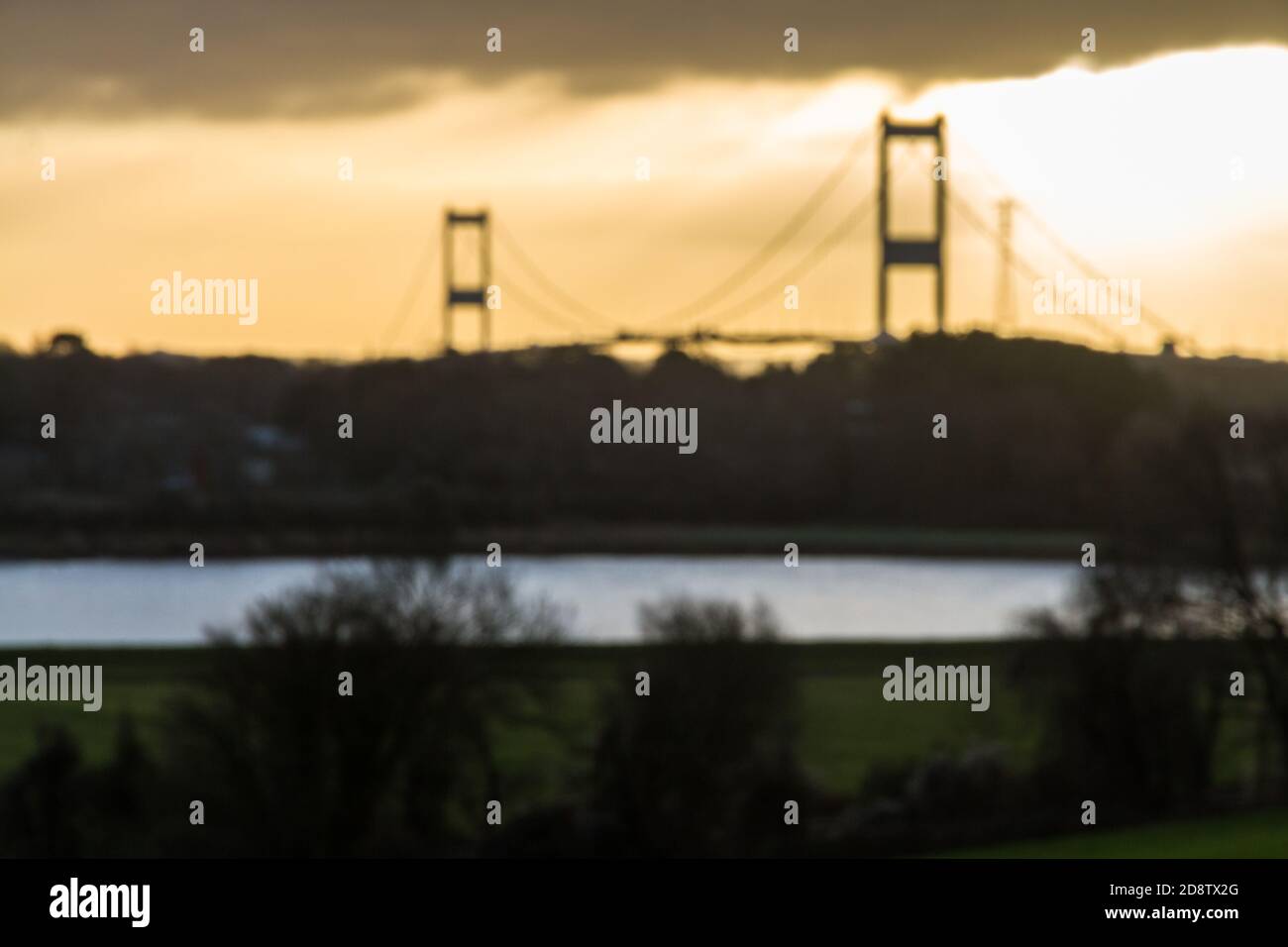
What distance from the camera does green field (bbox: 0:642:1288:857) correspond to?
770 centimetres

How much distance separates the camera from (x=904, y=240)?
79.0 feet

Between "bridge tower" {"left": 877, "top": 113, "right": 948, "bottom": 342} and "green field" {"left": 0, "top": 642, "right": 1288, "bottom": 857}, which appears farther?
"bridge tower" {"left": 877, "top": 113, "right": 948, "bottom": 342}

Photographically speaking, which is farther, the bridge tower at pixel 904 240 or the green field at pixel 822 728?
the bridge tower at pixel 904 240

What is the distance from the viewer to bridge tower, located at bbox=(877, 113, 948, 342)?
75.4 feet

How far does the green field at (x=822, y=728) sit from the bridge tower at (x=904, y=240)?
817 centimetres

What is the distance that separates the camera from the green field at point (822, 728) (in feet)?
25.3

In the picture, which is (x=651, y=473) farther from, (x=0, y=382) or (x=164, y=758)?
(x=164, y=758)

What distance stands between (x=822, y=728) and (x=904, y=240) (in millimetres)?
12696

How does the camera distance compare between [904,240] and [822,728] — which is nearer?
[822,728]

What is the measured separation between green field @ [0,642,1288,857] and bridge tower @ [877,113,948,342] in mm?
8166

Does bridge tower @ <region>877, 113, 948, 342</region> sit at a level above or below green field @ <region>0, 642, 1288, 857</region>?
above

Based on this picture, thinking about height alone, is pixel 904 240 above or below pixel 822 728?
above

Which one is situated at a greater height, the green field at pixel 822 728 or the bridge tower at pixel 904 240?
the bridge tower at pixel 904 240
